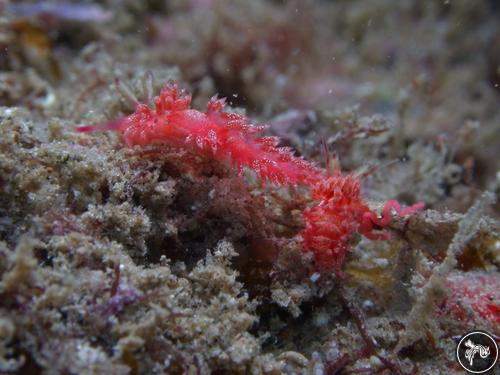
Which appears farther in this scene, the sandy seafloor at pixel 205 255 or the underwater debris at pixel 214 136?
the underwater debris at pixel 214 136

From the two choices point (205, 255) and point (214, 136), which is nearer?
point (214, 136)

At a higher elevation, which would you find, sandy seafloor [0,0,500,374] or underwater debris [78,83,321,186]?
underwater debris [78,83,321,186]

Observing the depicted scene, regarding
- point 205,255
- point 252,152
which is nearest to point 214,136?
point 252,152

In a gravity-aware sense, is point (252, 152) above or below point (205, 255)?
above

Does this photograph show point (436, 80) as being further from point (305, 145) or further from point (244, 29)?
point (305, 145)

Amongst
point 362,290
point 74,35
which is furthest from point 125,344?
point 74,35

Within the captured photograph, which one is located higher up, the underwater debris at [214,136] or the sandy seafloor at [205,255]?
the underwater debris at [214,136]

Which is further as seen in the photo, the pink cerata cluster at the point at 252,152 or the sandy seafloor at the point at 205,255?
the pink cerata cluster at the point at 252,152

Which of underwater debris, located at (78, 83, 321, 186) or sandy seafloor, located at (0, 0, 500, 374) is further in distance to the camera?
underwater debris, located at (78, 83, 321, 186)

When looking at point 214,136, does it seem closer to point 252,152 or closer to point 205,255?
point 252,152
